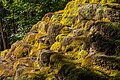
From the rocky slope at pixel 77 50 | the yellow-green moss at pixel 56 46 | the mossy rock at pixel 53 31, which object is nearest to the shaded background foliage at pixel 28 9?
the rocky slope at pixel 77 50

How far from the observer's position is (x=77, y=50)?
1065 cm

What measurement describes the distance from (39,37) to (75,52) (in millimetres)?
4110

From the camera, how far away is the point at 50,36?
13.1 m

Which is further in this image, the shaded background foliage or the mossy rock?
the shaded background foliage

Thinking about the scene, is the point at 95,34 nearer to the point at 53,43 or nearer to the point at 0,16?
the point at 53,43

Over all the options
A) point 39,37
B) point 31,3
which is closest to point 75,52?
point 39,37

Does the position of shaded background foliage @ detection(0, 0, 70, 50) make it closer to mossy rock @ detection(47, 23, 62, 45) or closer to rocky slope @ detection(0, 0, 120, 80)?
rocky slope @ detection(0, 0, 120, 80)

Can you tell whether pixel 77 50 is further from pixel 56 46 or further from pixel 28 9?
pixel 28 9

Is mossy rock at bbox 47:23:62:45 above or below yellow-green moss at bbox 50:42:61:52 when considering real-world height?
above

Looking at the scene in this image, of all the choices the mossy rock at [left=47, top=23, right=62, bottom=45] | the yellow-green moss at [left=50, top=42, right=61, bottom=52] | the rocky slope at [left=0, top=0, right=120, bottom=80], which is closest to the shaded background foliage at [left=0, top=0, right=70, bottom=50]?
the rocky slope at [left=0, top=0, right=120, bottom=80]

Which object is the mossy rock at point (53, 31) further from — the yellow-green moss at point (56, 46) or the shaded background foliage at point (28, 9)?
the shaded background foliage at point (28, 9)

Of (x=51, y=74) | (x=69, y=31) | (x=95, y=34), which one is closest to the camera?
(x=51, y=74)

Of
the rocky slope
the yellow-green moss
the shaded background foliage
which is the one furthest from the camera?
the shaded background foliage

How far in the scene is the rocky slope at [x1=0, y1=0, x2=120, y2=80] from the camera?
335 inches
